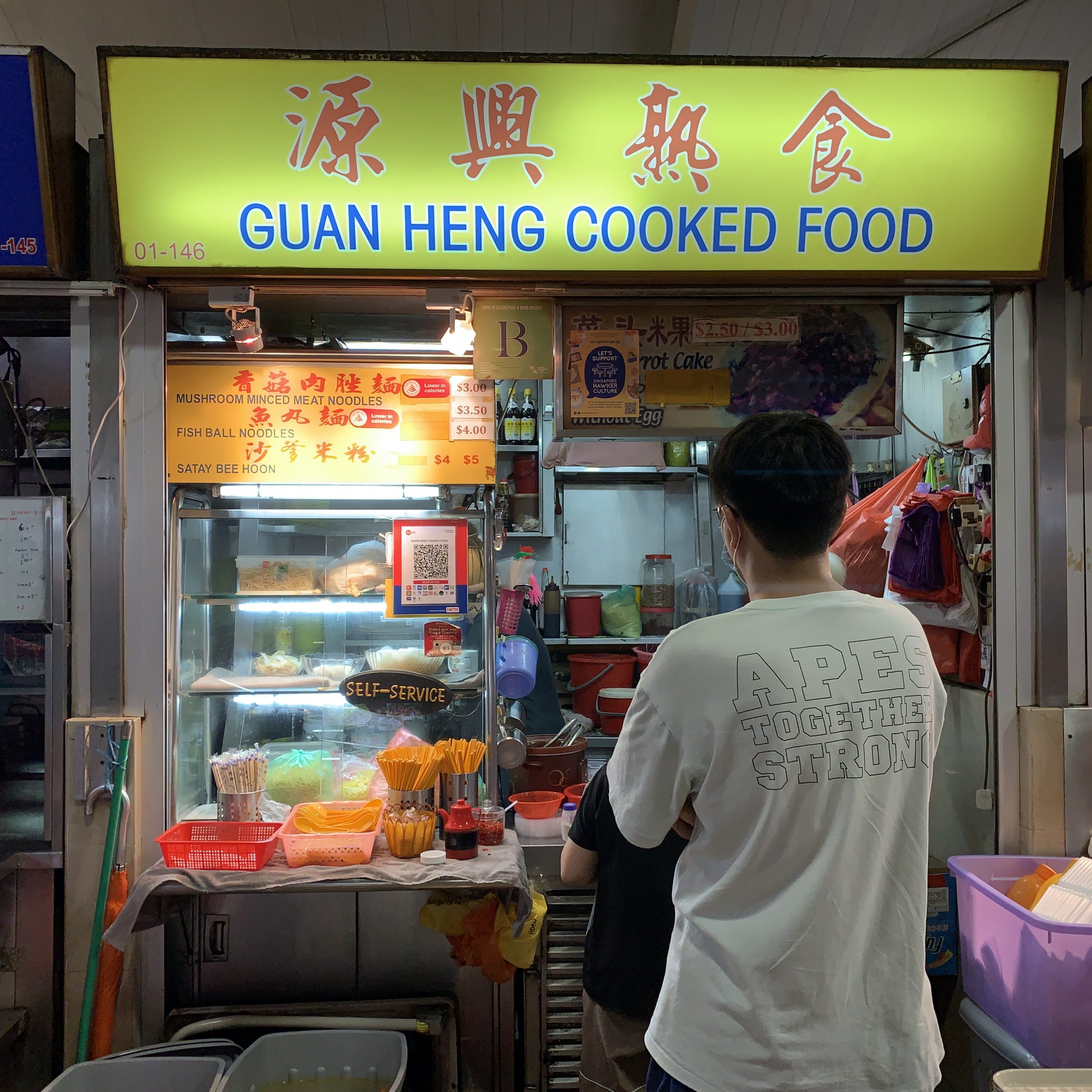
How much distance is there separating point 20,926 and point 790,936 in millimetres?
2726

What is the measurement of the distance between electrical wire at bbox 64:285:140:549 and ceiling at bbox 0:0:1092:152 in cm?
243

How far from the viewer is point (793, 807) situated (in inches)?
56.3

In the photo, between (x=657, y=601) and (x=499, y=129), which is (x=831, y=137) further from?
(x=657, y=601)

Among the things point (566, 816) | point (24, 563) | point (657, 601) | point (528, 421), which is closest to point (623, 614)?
point (657, 601)

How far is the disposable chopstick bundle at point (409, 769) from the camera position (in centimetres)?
281

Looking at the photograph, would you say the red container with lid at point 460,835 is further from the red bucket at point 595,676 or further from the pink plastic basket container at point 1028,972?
the red bucket at point 595,676

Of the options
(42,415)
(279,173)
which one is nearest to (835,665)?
(279,173)

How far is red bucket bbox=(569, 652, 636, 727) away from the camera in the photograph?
545cm

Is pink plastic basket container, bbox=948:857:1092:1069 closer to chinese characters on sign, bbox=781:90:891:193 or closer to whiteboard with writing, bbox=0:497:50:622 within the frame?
chinese characters on sign, bbox=781:90:891:193

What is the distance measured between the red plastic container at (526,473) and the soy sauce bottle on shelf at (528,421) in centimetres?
16

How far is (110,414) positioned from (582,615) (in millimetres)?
3359

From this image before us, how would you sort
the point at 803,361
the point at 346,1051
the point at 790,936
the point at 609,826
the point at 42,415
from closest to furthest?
the point at 790,936
the point at 609,826
the point at 346,1051
the point at 803,361
the point at 42,415

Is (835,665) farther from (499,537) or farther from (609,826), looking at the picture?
(499,537)

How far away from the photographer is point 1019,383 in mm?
2941
